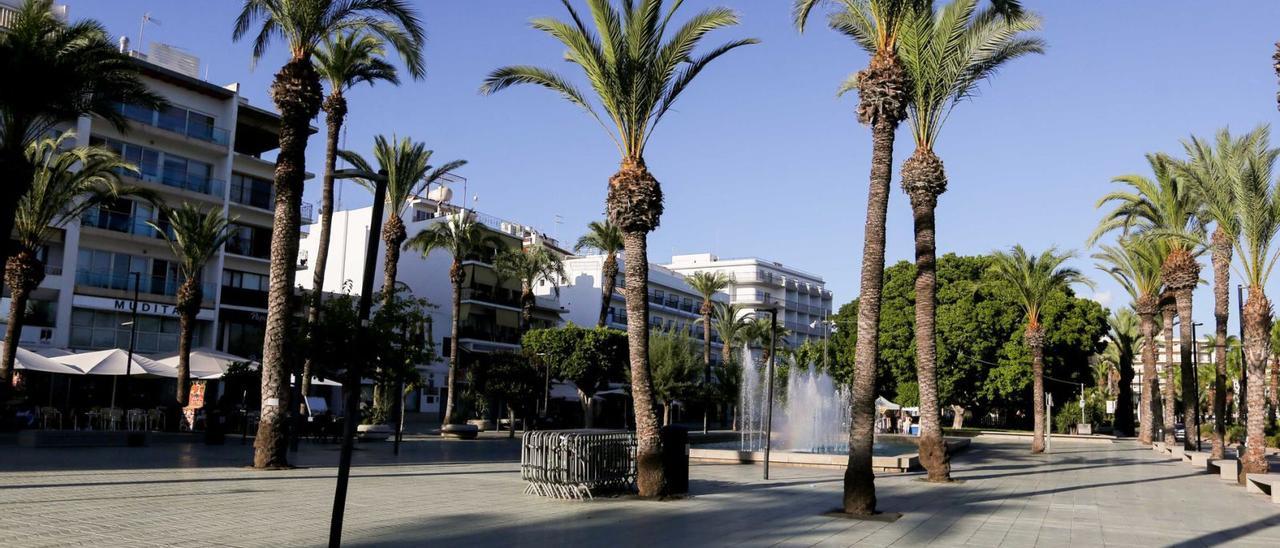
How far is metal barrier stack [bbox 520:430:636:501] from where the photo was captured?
1600 cm

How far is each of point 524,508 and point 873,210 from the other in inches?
306

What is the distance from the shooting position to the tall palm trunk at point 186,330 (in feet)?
103

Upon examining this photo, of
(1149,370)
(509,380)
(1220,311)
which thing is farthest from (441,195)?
(1220,311)

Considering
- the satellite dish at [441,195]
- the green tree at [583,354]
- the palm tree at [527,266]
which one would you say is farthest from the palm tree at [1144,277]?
the satellite dish at [441,195]

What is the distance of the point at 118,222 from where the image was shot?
43.2 m

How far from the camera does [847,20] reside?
20.4 meters

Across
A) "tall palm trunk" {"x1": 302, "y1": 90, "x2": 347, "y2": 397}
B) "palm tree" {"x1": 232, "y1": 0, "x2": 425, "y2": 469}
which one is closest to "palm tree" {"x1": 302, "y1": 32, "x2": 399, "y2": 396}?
"tall palm trunk" {"x1": 302, "y1": 90, "x2": 347, "y2": 397}

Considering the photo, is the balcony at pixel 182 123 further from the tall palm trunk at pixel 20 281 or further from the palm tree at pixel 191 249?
the tall palm trunk at pixel 20 281

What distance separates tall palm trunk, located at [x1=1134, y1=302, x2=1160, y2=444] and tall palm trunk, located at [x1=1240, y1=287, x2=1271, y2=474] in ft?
58.9

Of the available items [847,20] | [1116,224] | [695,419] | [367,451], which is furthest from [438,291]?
[847,20]

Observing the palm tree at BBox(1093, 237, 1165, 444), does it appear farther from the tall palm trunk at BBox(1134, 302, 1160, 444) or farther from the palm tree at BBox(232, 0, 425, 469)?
the palm tree at BBox(232, 0, 425, 469)

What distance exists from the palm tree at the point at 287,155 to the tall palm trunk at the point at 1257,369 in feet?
70.9

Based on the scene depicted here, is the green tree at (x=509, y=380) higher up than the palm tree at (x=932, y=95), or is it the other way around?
the palm tree at (x=932, y=95)

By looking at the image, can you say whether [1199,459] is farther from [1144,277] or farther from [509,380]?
[509,380]
